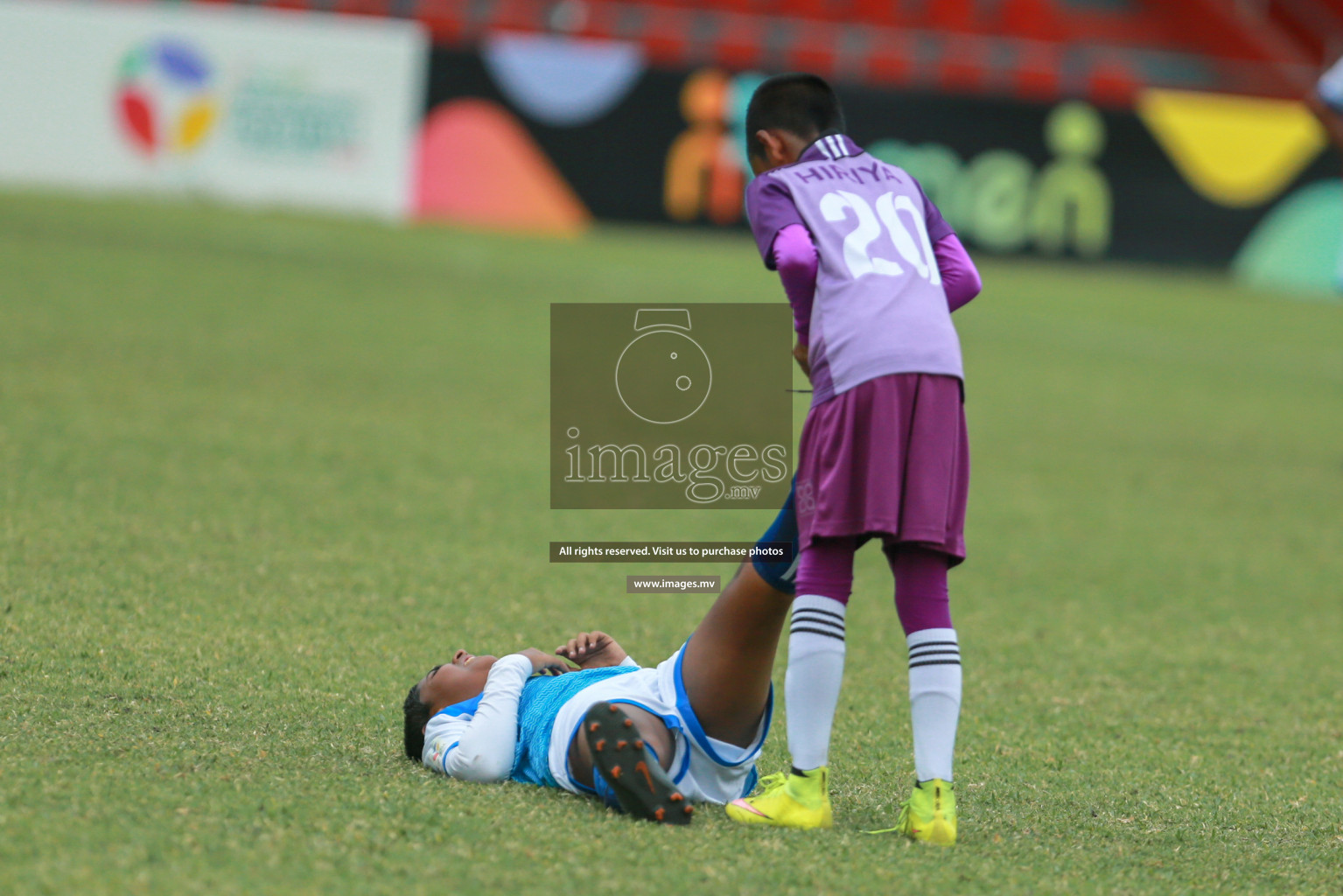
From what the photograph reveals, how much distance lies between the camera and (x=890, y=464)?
102 inches

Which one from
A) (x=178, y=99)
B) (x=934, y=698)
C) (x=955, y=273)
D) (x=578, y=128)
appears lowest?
(x=934, y=698)

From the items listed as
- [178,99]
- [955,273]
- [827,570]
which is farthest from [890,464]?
[178,99]

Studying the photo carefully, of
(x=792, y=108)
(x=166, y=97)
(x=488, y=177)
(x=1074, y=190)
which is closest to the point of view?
(x=792, y=108)

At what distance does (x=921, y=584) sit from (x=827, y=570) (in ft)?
0.58

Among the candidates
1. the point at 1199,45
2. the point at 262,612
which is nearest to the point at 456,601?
the point at 262,612

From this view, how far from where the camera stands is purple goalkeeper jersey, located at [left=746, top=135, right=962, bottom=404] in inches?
104

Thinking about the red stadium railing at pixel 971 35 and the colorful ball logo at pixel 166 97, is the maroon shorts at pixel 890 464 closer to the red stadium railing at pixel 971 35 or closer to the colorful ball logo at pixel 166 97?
the colorful ball logo at pixel 166 97

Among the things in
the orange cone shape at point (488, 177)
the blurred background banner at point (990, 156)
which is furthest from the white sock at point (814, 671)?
the blurred background banner at point (990, 156)

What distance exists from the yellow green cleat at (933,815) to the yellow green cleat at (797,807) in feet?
0.50

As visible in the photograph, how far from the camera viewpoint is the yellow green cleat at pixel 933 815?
2580 millimetres

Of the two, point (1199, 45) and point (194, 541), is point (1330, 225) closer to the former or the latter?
point (1199, 45)

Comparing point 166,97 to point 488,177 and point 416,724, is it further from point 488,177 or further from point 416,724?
point 416,724

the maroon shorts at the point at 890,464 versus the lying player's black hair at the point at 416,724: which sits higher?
the maroon shorts at the point at 890,464

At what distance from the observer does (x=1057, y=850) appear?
264cm
